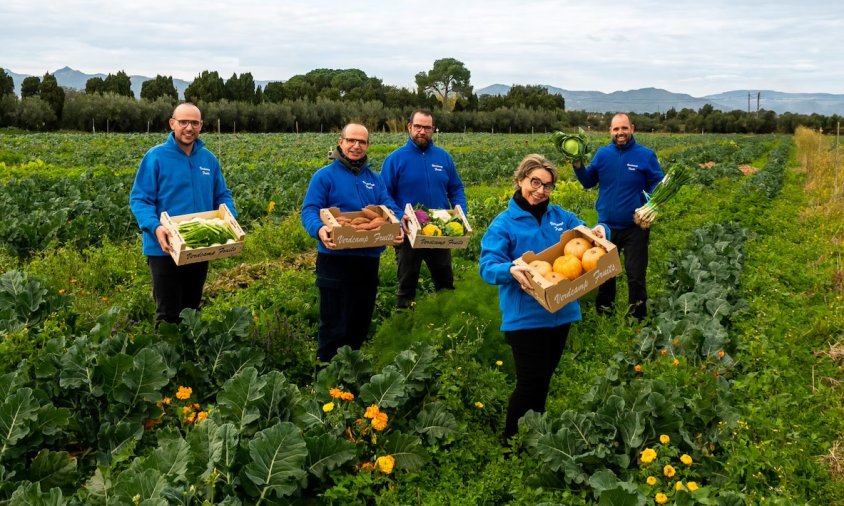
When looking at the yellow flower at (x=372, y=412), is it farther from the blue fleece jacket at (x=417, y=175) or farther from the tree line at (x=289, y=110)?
the tree line at (x=289, y=110)

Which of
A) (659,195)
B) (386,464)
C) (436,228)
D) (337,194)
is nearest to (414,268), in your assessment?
(436,228)

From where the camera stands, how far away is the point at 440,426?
13.1 ft

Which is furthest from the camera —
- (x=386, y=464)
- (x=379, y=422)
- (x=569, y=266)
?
(x=569, y=266)

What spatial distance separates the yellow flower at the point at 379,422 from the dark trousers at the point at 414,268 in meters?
2.59

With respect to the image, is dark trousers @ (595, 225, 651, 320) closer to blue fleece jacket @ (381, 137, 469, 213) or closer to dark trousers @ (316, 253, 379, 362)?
blue fleece jacket @ (381, 137, 469, 213)

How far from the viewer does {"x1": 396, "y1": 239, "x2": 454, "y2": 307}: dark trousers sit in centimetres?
Result: 617

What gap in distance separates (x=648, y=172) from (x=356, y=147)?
3031 mm

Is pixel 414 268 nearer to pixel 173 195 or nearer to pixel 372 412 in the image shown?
pixel 173 195

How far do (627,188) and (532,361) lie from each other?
2.87 meters

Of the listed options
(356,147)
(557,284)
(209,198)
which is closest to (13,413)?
(209,198)

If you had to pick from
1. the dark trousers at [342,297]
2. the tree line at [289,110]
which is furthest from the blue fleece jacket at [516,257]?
the tree line at [289,110]

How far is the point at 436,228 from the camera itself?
17.7 feet

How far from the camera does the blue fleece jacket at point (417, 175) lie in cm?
598

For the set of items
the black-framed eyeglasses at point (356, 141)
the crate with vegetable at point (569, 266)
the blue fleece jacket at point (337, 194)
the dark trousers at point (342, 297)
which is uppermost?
the black-framed eyeglasses at point (356, 141)
